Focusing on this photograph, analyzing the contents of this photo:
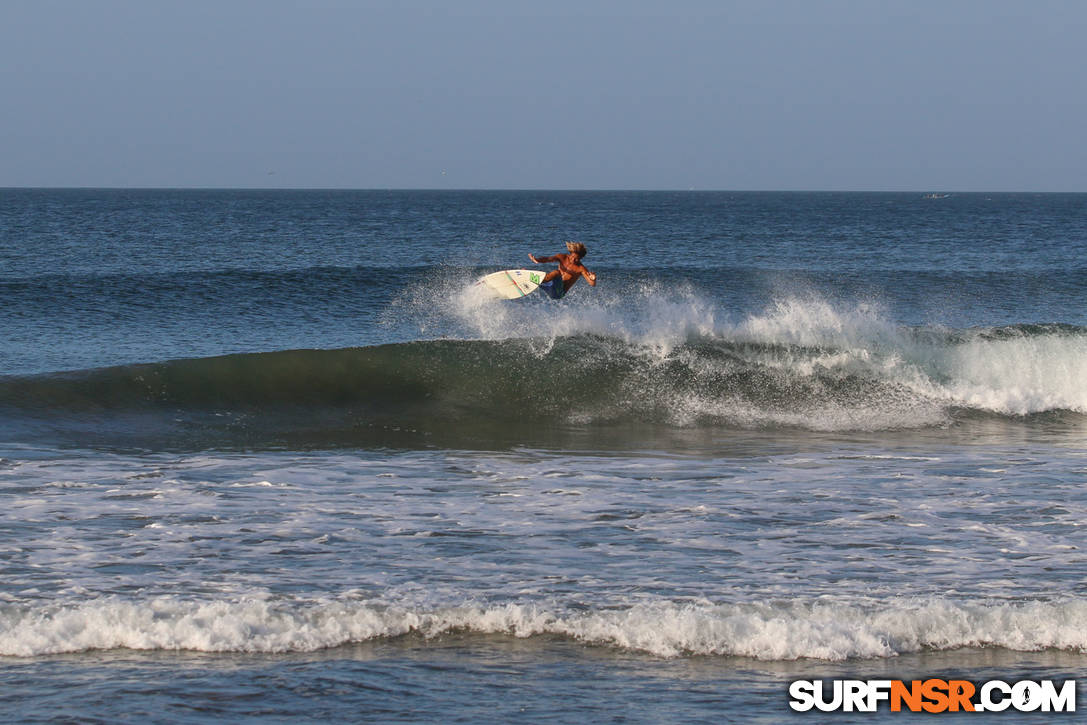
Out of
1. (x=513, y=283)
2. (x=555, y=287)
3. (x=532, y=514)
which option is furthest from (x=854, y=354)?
(x=532, y=514)

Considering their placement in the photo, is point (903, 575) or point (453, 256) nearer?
point (903, 575)

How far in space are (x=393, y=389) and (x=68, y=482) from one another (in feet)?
22.7

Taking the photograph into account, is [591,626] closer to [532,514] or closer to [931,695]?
[931,695]

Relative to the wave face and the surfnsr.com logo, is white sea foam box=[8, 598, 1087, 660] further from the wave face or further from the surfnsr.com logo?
the wave face

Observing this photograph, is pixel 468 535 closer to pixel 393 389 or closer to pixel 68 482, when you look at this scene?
pixel 68 482

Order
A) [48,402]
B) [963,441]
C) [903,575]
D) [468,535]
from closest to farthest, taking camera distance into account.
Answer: [903,575]
[468,535]
[963,441]
[48,402]

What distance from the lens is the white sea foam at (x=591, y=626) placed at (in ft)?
22.8

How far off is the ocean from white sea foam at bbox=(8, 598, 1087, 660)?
0.07ft

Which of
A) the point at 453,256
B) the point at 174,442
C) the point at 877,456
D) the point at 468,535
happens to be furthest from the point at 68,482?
the point at 453,256

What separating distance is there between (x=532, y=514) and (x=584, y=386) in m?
7.46

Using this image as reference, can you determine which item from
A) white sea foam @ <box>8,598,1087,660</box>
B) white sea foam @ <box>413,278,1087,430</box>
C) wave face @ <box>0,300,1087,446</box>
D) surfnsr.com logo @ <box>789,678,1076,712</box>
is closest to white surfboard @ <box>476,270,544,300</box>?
wave face @ <box>0,300,1087,446</box>

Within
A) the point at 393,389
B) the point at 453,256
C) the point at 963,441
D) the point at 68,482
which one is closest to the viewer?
the point at 68,482

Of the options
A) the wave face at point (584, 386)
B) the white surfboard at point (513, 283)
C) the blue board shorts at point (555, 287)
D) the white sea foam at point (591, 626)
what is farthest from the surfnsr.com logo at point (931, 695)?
the white surfboard at point (513, 283)

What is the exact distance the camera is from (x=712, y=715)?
6.04 meters
